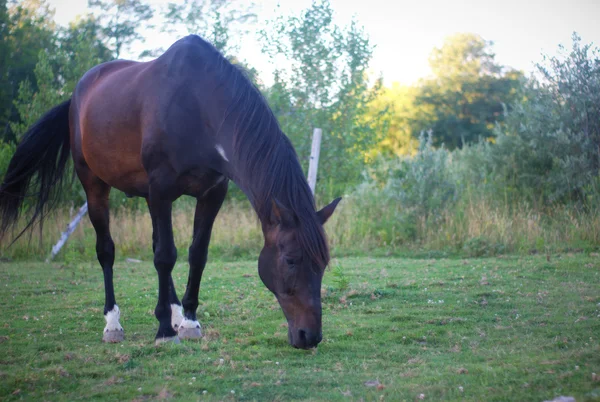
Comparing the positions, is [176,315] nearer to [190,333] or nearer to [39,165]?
[190,333]

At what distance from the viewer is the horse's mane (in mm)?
3795

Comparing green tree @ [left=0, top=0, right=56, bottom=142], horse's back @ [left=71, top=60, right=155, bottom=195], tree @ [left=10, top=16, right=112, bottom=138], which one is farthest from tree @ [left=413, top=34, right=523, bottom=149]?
horse's back @ [left=71, top=60, right=155, bottom=195]

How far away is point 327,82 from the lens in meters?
14.9

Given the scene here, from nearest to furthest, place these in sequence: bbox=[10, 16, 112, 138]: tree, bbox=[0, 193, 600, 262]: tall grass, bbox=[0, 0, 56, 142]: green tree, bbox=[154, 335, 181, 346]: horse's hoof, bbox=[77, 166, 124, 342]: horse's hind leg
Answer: bbox=[154, 335, 181, 346]: horse's hoof
bbox=[77, 166, 124, 342]: horse's hind leg
bbox=[0, 193, 600, 262]: tall grass
bbox=[10, 16, 112, 138]: tree
bbox=[0, 0, 56, 142]: green tree

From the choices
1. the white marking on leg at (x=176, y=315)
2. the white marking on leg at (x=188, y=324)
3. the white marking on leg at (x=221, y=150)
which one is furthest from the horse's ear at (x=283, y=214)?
the white marking on leg at (x=176, y=315)

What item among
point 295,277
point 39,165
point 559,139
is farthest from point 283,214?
point 559,139

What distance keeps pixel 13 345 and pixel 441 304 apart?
4159mm

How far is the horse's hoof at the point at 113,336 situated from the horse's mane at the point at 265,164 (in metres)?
1.75

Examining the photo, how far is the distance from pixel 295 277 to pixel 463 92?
3913 centimetres

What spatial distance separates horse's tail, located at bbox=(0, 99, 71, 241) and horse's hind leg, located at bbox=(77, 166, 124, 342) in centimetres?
85

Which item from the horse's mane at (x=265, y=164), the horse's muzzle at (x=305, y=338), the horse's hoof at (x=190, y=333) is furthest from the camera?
the horse's hoof at (x=190, y=333)

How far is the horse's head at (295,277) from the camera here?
371 centimetres

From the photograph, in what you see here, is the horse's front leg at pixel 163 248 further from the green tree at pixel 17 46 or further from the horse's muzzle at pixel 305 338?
the green tree at pixel 17 46

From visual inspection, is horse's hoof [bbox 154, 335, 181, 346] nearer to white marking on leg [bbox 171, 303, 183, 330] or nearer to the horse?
the horse
